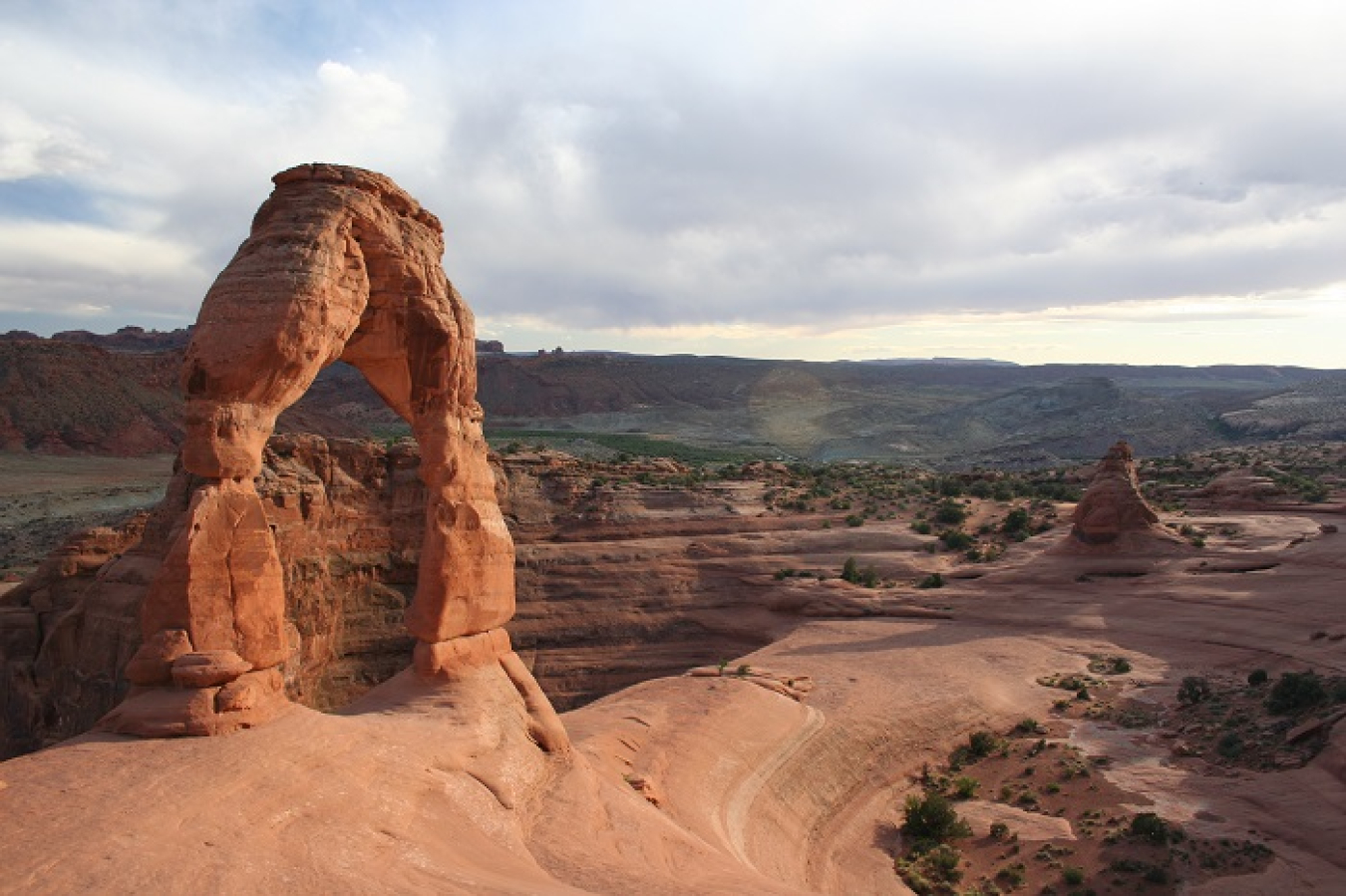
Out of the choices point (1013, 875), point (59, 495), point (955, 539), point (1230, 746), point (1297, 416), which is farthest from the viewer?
point (1297, 416)

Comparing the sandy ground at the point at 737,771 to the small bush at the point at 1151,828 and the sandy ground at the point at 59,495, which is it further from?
the sandy ground at the point at 59,495

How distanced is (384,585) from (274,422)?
1281 cm

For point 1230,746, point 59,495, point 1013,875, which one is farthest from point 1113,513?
point 59,495

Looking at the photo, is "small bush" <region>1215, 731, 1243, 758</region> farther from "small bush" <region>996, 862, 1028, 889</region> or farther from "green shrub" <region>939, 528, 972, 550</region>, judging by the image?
"green shrub" <region>939, 528, 972, 550</region>

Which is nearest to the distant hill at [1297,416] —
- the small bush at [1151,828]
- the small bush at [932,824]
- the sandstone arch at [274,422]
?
the small bush at [1151,828]

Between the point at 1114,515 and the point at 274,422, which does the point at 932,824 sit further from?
the point at 1114,515

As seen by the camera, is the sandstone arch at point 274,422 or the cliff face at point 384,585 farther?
the cliff face at point 384,585

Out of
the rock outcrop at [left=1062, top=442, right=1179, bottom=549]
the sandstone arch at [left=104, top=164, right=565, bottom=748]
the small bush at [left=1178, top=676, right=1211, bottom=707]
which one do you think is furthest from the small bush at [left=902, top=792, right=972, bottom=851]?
the rock outcrop at [left=1062, top=442, right=1179, bottom=549]

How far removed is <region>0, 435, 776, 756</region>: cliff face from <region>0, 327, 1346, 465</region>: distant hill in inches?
1704

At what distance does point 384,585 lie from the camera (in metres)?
21.4

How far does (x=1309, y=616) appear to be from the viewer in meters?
21.7

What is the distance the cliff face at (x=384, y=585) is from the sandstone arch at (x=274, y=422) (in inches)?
224

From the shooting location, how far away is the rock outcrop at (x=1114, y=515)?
28156mm

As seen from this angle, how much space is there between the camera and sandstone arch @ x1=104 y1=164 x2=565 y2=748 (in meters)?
8.42
